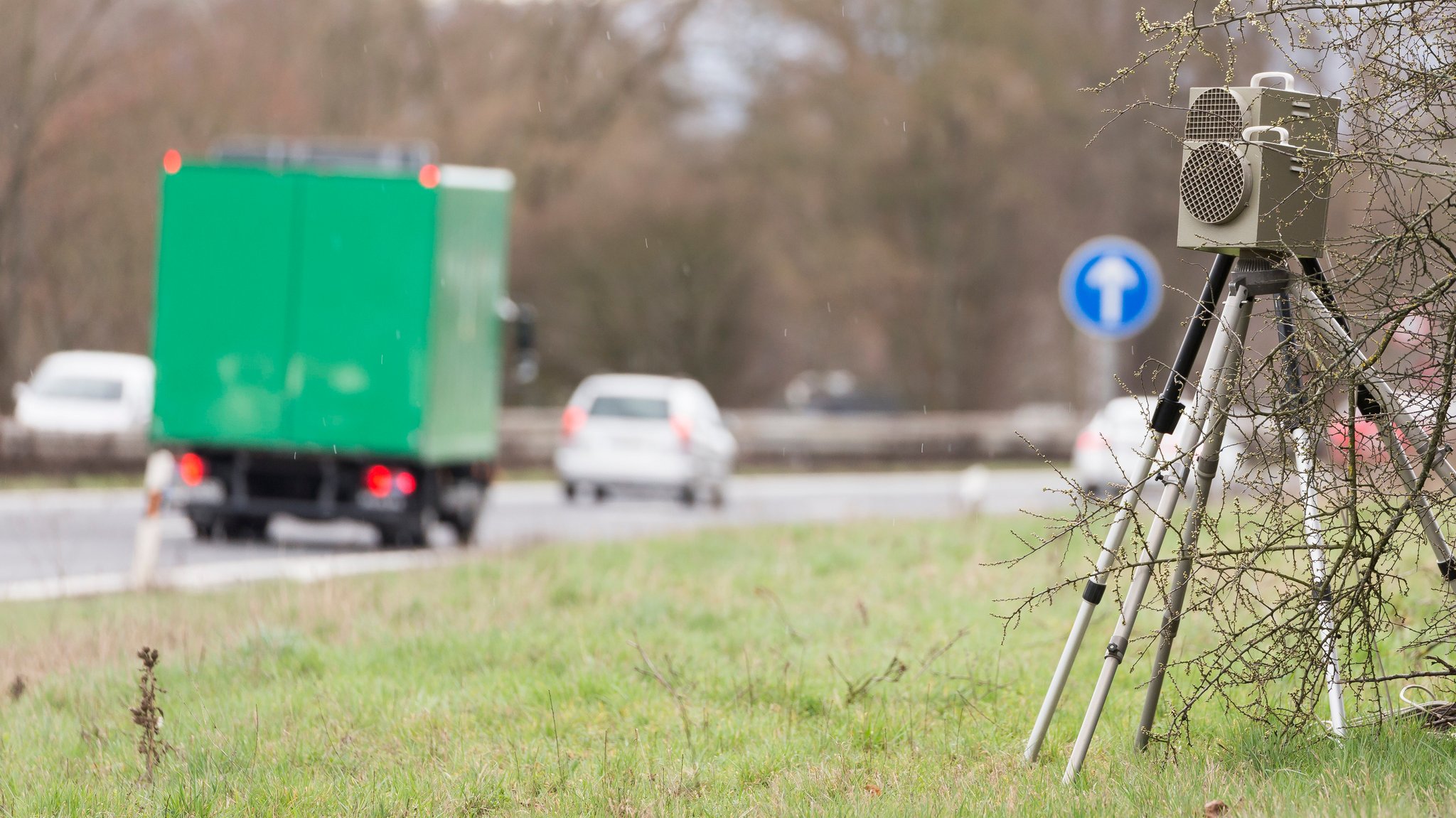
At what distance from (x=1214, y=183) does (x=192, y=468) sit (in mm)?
12361

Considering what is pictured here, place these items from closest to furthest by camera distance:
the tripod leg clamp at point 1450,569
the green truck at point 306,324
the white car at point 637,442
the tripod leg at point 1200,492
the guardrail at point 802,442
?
the tripod leg at point 1200,492 → the tripod leg clamp at point 1450,569 → the green truck at point 306,324 → the guardrail at point 802,442 → the white car at point 637,442

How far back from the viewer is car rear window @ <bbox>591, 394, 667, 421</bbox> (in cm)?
2401

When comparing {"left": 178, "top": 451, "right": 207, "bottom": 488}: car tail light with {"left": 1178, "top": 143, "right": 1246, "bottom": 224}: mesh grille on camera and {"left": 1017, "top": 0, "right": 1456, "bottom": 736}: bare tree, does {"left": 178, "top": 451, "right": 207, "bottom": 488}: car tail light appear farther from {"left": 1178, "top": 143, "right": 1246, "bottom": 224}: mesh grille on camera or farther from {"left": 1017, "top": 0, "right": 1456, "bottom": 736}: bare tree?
{"left": 1178, "top": 143, "right": 1246, "bottom": 224}: mesh grille on camera

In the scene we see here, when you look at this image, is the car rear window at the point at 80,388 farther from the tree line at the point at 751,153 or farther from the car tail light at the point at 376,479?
the car tail light at the point at 376,479

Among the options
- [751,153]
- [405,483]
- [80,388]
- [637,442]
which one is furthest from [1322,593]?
[751,153]

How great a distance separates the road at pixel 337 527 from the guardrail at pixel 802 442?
1845 millimetres

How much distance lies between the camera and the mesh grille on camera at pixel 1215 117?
5.02 m

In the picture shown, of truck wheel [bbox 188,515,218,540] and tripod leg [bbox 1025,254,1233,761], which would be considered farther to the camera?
truck wheel [bbox 188,515,218,540]

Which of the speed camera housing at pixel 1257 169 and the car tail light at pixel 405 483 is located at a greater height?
the speed camera housing at pixel 1257 169

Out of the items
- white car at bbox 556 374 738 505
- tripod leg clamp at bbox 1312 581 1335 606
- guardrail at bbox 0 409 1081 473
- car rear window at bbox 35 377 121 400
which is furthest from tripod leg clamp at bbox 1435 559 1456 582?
car rear window at bbox 35 377 121 400

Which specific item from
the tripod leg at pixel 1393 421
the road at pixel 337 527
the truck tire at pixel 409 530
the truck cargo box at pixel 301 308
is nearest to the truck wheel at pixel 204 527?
the road at pixel 337 527

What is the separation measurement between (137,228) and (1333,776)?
29.6 metres

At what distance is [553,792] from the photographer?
526cm

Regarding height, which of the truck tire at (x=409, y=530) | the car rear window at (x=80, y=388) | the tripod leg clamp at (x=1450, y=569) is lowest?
the truck tire at (x=409, y=530)
